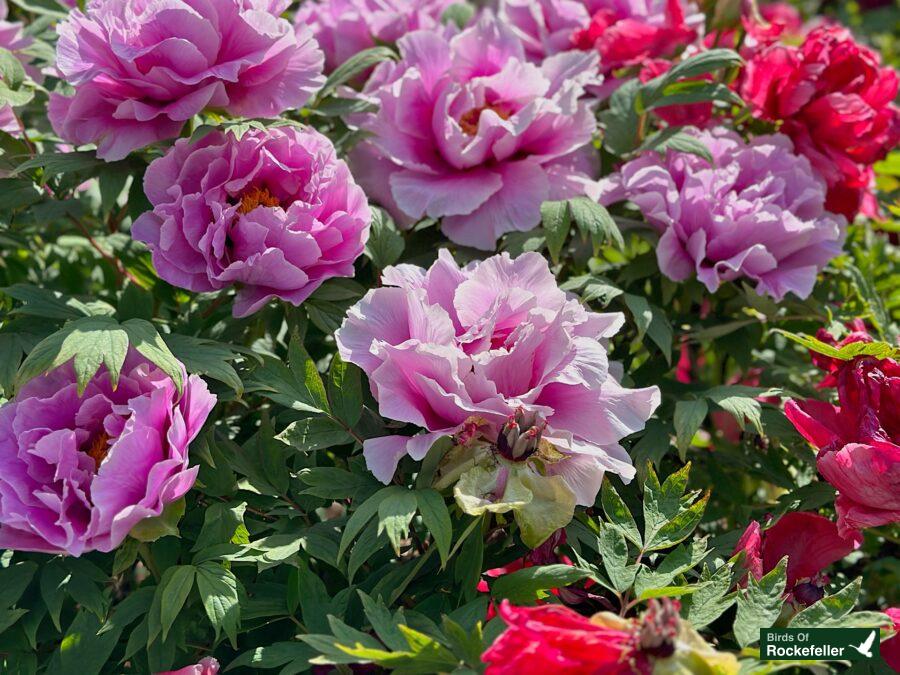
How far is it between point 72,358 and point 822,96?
882 mm

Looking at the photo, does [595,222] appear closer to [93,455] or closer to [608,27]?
[608,27]

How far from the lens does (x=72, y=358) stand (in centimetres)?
83

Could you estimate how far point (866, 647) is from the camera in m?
0.73

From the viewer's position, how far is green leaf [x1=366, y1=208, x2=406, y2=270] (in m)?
1.01

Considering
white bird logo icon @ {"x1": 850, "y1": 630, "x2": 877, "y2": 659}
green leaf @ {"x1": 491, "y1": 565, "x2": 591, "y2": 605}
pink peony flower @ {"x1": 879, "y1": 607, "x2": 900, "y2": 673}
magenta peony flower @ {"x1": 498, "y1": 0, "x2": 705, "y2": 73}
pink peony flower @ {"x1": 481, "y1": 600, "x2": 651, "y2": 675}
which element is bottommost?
pink peony flower @ {"x1": 879, "y1": 607, "x2": 900, "y2": 673}

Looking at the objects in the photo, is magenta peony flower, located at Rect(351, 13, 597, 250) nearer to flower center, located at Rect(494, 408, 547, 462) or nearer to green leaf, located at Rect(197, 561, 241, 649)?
flower center, located at Rect(494, 408, 547, 462)

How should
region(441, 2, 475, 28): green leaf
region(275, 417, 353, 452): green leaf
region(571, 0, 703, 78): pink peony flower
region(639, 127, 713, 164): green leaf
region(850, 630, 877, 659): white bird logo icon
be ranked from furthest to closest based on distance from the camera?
region(441, 2, 475, 28): green leaf → region(571, 0, 703, 78): pink peony flower → region(639, 127, 713, 164): green leaf → region(275, 417, 353, 452): green leaf → region(850, 630, 877, 659): white bird logo icon

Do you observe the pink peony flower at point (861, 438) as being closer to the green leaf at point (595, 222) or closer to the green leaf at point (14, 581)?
the green leaf at point (595, 222)

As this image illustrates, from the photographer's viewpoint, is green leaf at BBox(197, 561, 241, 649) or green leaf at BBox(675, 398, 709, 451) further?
green leaf at BBox(675, 398, 709, 451)

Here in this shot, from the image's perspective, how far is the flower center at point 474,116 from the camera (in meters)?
1.11

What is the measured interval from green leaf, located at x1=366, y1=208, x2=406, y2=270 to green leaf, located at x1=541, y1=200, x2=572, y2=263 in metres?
0.15

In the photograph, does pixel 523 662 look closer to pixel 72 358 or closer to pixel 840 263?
pixel 72 358

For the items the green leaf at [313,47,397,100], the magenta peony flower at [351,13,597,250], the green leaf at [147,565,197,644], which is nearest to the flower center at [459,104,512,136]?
the magenta peony flower at [351,13,597,250]

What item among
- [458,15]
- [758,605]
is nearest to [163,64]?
[458,15]
